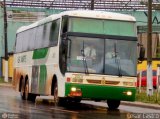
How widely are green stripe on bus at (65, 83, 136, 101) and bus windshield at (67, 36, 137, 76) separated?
0.53 m

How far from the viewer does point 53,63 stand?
22547mm

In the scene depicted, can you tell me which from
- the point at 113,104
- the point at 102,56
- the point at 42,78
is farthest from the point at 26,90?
the point at 102,56

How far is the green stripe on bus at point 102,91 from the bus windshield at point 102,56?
0.53 meters

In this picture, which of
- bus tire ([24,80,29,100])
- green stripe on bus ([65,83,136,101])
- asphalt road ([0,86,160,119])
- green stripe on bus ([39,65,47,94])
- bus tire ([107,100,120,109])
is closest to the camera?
asphalt road ([0,86,160,119])

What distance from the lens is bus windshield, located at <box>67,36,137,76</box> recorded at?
2053 cm

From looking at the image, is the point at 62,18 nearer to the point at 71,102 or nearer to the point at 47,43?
the point at 47,43

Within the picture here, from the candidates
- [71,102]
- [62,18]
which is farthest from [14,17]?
[62,18]

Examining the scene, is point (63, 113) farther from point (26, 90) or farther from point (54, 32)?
point (26, 90)

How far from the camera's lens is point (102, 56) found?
20.7 meters

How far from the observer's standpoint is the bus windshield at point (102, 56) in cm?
2053

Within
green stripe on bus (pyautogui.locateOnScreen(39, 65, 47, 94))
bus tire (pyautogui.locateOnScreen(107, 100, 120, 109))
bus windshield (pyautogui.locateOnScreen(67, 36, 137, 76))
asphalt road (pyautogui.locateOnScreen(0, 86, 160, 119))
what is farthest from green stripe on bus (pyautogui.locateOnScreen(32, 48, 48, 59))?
bus windshield (pyautogui.locateOnScreen(67, 36, 137, 76))

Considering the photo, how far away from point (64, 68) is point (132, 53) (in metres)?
2.64

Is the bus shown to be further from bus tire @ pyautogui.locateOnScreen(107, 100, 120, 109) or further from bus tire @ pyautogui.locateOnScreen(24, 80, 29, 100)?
bus tire @ pyautogui.locateOnScreen(24, 80, 29, 100)

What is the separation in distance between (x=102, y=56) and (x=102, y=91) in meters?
1.30
